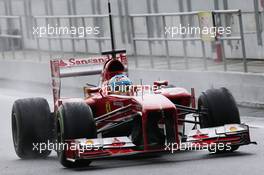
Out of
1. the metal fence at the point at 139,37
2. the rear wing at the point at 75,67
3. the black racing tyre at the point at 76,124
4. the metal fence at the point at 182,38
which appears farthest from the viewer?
the metal fence at the point at 139,37

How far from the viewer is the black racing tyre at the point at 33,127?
14266 mm

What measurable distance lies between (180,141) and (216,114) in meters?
0.94

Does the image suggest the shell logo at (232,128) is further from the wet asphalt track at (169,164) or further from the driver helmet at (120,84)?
the driver helmet at (120,84)

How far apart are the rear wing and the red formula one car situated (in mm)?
932

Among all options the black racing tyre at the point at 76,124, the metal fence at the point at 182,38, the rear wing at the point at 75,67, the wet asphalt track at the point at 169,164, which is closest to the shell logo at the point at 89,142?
the black racing tyre at the point at 76,124

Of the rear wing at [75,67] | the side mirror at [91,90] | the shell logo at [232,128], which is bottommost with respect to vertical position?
the shell logo at [232,128]

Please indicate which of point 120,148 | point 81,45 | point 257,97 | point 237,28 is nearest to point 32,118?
point 120,148

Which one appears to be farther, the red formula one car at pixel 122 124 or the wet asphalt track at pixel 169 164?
the red formula one car at pixel 122 124

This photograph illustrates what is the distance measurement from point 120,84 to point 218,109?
1.44 meters

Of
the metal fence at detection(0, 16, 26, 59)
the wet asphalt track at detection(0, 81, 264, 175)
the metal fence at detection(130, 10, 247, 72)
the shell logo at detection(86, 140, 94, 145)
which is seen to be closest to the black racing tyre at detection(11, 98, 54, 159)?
the wet asphalt track at detection(0, 81, 264, 175)

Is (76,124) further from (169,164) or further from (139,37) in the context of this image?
(139,37)

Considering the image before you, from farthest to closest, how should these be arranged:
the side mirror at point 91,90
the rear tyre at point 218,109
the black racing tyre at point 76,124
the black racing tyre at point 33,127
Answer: the side mirror at point 91,90 → the black racing tyre at point 33,127 → the rear tyre at point 218,109 → the black racing tyre at point 76,124

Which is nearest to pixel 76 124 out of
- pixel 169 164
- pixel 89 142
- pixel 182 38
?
pixel 89 142

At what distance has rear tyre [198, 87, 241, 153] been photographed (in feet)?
43.9
